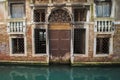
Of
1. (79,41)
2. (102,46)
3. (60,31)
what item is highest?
(60,31)

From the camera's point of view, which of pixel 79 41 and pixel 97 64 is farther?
pixel 79 41

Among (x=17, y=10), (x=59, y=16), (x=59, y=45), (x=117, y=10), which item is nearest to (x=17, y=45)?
(x=17, y=10)

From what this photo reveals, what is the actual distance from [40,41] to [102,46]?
3.38m

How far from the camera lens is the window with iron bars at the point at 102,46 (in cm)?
1212

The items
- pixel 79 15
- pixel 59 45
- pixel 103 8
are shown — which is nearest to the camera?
pixel 103 8

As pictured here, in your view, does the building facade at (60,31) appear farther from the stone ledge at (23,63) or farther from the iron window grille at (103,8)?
the stone ledge at (23,63)

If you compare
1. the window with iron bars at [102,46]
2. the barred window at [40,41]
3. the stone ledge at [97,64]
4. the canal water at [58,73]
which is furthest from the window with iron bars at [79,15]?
the canal water at [58,73]

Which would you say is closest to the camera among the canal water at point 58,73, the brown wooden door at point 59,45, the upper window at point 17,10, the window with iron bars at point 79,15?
the canal water at point 58,73

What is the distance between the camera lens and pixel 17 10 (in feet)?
39.8

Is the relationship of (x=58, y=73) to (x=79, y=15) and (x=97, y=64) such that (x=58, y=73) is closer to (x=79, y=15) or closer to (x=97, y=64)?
(x=97, y=64)

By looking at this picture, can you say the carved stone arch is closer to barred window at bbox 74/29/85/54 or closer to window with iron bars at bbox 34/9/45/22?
window with iron bars at bbox 34/9/45/22

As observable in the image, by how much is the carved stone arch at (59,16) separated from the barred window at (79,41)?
0.79 meters

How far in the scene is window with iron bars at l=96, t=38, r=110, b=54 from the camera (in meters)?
12.1

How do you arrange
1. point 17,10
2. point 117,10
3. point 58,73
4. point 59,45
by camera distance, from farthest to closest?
point 59,45 → point 17,10 → point 117,10 → point 58,73
